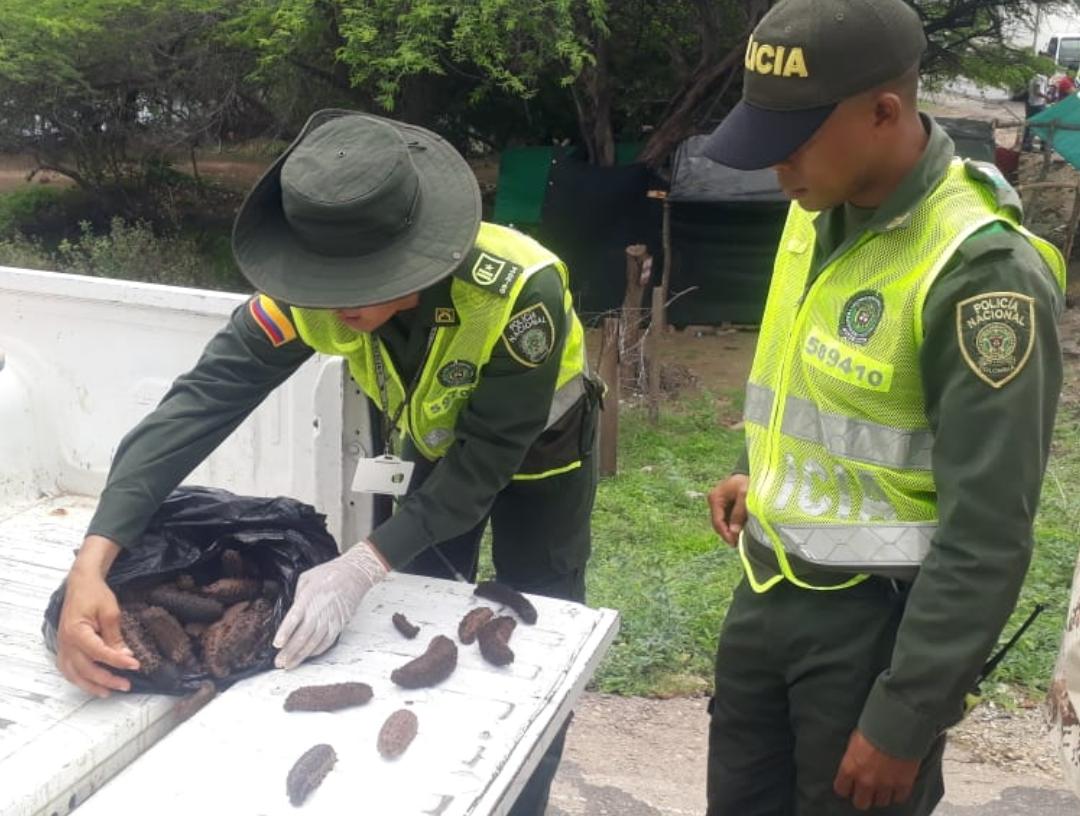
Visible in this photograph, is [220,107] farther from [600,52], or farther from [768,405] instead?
[768,405]

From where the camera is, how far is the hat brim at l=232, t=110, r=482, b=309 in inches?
84.2

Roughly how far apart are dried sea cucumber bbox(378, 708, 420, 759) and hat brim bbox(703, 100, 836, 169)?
0.99 metres

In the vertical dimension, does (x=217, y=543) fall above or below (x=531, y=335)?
below

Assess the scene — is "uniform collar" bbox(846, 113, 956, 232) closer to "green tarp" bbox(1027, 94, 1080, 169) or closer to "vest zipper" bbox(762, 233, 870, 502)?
"vest zipper" bbox(762, 233, 870, 502)

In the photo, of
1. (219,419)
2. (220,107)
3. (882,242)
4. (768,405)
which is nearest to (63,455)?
(219,419)

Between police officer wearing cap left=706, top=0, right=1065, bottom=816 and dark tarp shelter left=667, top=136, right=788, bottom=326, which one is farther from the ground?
police officer wearing cap left=706, top=0, right=1065, bottom=816

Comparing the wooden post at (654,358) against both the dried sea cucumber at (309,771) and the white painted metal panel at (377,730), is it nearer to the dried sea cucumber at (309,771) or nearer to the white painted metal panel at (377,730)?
the white painted metal panel at (377,730)

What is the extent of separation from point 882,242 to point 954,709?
0.69m

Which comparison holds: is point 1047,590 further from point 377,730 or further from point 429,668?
point 377,730

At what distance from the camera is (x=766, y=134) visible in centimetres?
183

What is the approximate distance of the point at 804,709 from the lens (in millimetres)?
2061

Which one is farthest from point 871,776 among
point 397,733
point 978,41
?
point 978,41

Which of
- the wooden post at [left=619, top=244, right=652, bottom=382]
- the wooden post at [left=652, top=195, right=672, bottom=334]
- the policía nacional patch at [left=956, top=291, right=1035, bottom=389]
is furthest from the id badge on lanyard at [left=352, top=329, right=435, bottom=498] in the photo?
the wooden post at [left=652, top=195, right=672, bottom=334]

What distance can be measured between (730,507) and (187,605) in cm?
101
